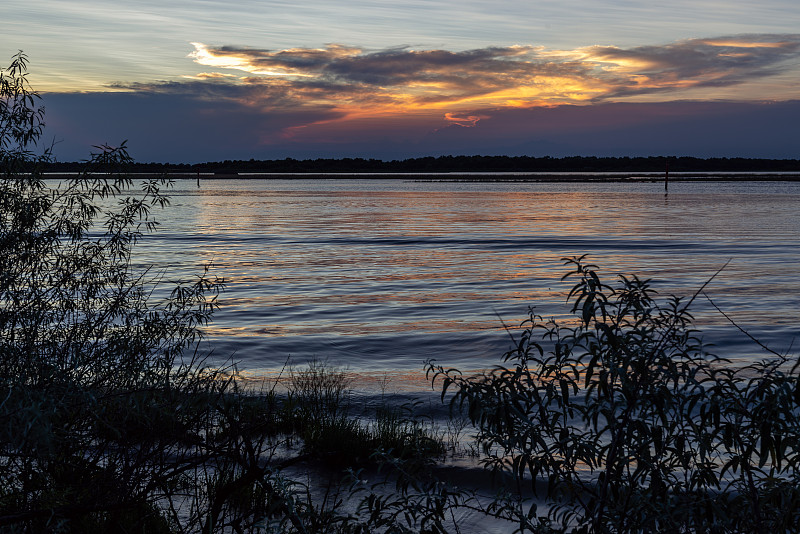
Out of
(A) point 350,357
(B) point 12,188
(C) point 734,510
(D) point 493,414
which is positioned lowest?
(A) point 350,357

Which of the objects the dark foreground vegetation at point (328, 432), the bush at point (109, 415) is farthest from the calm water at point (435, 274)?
the bush at point (109, 415)

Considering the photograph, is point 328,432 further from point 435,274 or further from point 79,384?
point 435,274

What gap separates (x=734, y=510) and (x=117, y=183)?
7.40m

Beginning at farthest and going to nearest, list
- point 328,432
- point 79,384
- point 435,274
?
point 435,274 < point 328,432 < point 79,384

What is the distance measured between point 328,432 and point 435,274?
17.6 metres

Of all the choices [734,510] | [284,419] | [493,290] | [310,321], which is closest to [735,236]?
[493,290]

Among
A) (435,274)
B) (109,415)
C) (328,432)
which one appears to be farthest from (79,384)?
(435,274)

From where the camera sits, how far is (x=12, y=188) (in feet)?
28.4

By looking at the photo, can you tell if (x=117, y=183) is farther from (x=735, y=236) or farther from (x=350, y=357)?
(x=735, y=236)

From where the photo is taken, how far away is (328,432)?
31.2 feet

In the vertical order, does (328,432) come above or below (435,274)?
above

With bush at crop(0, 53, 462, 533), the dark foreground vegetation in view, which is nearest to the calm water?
the dark foreground vegetation

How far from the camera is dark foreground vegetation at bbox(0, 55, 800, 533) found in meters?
4.82

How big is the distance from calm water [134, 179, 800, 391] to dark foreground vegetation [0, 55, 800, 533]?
8.43 feet
